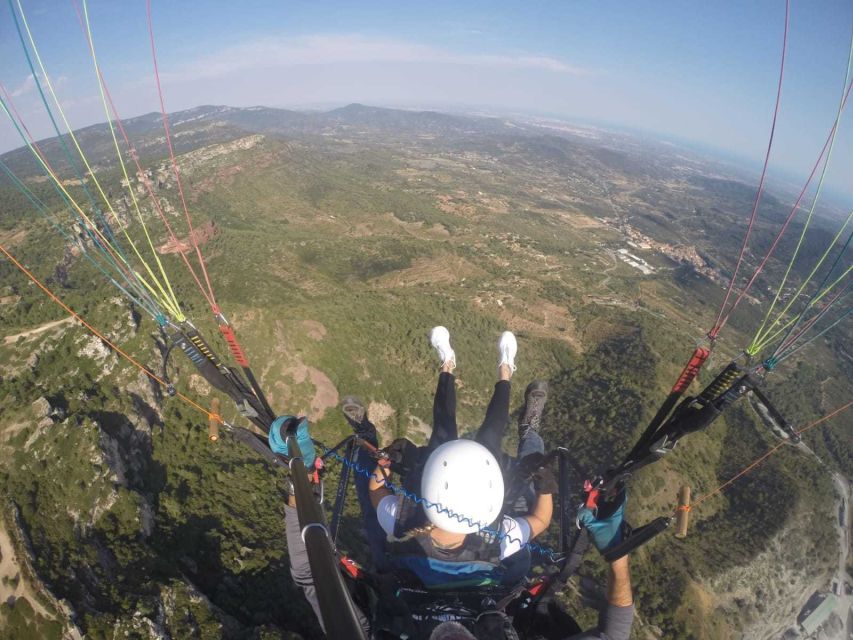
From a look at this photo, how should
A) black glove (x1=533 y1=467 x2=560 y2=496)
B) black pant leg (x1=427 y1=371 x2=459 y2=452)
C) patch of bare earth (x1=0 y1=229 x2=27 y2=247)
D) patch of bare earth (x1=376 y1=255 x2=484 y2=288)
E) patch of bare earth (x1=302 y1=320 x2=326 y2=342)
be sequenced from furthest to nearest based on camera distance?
patch of bare earth (x1=376 y1=255 x2=484 y2=288) < patch of bare earth (x1=0 y1=229 x2=27 y2=247) < patch of bare earth (x1=302 y1=320 x2=326 y2=342) < black pant leg (x1=427 y1=371 x2=459 y2=452) < black glove (x1=533 y1=467 x2=560 y2=496)

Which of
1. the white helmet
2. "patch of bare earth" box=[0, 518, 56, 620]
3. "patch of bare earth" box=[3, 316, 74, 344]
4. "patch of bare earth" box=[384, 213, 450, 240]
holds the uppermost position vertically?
the white helmet

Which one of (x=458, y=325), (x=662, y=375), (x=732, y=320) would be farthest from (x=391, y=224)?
(x=732, y=320)

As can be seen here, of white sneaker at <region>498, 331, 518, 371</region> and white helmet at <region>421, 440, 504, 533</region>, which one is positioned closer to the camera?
white helmet at <region>421, 440, 504, 533</region>

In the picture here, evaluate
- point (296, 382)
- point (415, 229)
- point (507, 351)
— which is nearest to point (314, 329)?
point (296, 382)

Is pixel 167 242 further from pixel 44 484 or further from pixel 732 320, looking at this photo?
pixel 732 320

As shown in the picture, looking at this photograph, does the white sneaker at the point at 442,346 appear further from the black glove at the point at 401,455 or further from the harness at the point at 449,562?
the harness at the point at 449,562

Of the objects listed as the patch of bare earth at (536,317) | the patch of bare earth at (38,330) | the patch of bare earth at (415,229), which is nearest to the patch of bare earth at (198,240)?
the patch of bare earth at (38,330)

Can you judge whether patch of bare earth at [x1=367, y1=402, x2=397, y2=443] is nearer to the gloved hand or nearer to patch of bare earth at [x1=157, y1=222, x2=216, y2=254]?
the gloved hand

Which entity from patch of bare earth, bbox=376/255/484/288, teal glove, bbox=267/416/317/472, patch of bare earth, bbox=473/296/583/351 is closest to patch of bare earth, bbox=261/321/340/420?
patch of bare earth, bbox=376/255/484/288
